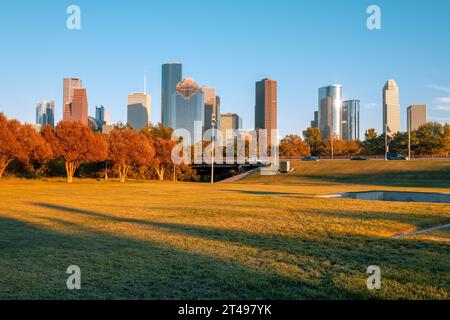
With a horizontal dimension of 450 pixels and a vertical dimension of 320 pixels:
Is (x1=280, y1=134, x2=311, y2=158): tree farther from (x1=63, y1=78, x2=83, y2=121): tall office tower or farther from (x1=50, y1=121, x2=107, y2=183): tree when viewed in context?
(x1=50, y1=121, x2=107, y2=183): tree

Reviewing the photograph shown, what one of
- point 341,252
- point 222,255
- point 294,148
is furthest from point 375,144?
point 222,255

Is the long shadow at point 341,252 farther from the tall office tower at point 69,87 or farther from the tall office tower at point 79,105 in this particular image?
the tall office tower at point 69,87

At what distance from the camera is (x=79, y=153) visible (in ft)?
177

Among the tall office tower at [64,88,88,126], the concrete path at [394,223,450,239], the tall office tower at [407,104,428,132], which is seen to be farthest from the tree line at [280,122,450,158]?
the concrete path at [394,223,450,239]

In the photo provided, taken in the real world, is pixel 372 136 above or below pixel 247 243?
above

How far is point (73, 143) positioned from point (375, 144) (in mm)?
79950

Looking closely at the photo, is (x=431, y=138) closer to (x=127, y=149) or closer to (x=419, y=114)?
(x=419, y=114)

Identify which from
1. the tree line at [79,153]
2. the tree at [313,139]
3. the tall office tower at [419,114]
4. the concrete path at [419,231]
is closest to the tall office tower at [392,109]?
the tall office tower at [419,114]

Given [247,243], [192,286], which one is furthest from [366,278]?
[247,243]

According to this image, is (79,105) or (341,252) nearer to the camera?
(341,252)

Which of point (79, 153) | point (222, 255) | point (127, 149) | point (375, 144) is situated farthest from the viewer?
point (375, 144)

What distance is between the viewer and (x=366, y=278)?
618 cm
